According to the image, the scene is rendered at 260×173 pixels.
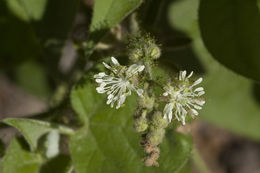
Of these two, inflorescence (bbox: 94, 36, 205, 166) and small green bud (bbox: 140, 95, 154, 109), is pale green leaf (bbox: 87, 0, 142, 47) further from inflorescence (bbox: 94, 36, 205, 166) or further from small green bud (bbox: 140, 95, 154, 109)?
small green bud (bbox: 140, 95, 154, 109)

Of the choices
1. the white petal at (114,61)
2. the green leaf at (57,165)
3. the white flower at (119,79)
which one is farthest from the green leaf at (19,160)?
the white petal at (114,61)

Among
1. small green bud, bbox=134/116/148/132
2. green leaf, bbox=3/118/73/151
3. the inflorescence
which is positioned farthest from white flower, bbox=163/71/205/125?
green leaf, bbox=3/118/73/151

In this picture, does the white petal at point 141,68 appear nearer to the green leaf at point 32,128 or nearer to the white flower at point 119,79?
the white flower at point 119,79

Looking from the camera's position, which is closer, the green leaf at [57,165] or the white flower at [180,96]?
the white flower at [180,96]

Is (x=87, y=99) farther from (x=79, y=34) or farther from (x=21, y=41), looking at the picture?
(x=21, y=41)

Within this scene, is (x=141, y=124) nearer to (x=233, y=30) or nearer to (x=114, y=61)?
(x=114, y=61)

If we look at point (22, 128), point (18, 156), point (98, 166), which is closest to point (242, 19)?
point (98, 166)
